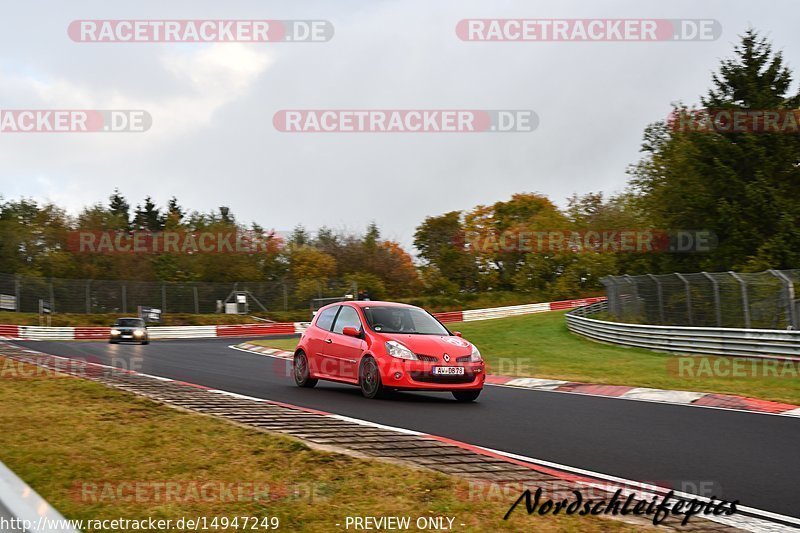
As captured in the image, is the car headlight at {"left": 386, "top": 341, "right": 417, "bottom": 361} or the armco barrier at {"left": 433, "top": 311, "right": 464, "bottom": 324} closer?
the car headlight at {"left": 386, "top": 341, "right": 417, "bottom": 361}

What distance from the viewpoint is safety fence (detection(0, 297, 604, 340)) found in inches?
1658

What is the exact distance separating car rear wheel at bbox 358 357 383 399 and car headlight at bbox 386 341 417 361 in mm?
317

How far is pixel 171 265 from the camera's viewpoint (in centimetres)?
8075

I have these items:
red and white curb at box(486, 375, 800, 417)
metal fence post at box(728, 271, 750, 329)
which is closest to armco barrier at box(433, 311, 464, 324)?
metal fence post at box(728, 271, 750, 329)

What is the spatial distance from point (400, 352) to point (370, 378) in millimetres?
684

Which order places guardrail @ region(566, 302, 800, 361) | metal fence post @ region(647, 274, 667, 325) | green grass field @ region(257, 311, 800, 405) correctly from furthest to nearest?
metal fence post @ region(647, 274, 667, 325)
guardrail @ region(566, 302, 800, 361)
green grass field @ region(257, 311, 800, 405)

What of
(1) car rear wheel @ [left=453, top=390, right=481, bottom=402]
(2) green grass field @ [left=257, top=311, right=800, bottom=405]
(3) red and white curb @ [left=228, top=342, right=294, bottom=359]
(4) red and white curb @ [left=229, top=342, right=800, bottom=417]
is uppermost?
(1) car rear wheel @ [left=453, top=390, right=481, bottom=402]

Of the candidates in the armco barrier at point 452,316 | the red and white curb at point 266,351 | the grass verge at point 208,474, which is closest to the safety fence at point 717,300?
the red and white curb at point 266,351

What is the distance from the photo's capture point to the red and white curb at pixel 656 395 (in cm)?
1166

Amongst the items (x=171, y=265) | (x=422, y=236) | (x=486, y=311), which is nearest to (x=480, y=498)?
(x=486, y=311)

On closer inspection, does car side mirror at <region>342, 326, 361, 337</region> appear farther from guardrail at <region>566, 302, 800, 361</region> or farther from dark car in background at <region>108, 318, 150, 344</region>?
dark car in background at <region>108, 318, 150, 344</region>

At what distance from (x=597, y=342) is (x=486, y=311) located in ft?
82.6

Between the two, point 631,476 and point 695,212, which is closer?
point 631,476

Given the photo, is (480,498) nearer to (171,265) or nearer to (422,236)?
(171,265)
